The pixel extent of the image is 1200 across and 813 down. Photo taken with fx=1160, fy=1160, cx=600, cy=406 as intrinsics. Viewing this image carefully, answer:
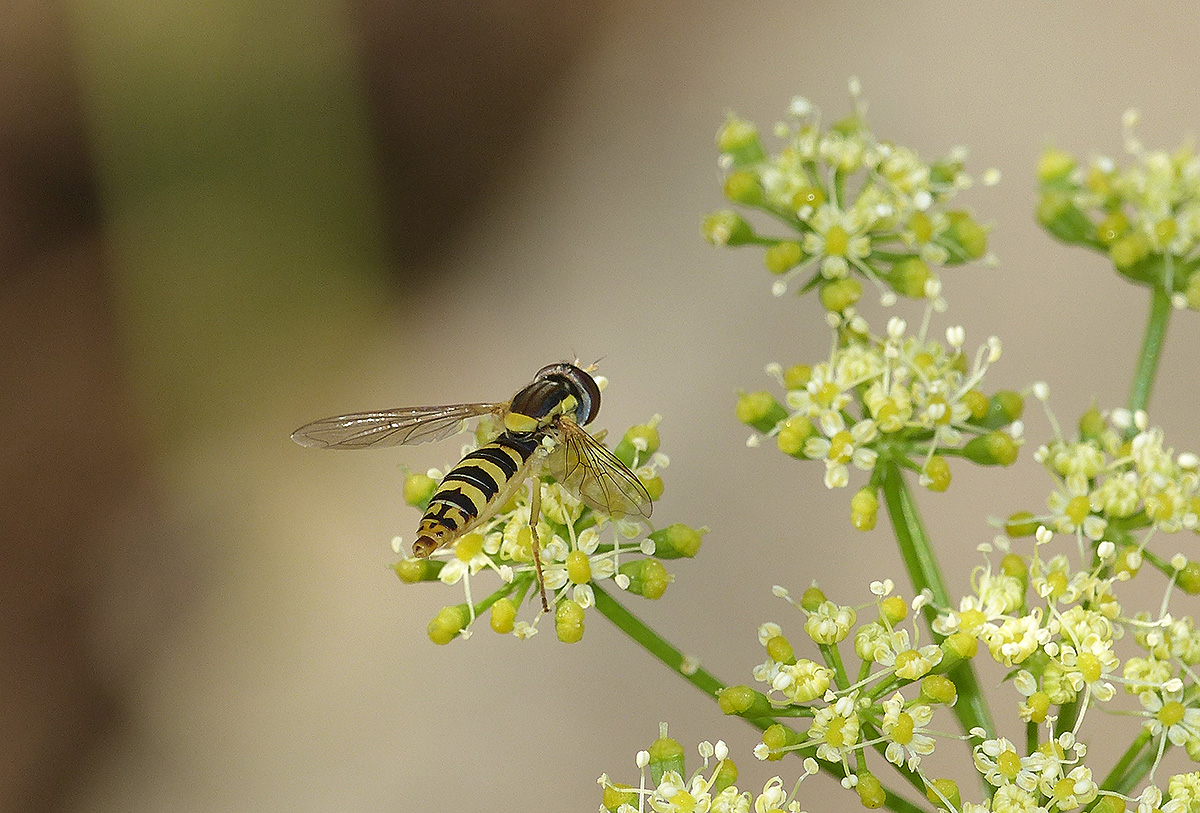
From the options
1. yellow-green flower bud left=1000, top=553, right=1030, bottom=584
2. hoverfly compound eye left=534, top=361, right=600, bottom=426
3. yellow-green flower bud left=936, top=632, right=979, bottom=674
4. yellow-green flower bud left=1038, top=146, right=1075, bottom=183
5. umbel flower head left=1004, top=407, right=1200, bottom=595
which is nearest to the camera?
yellow-green flower bud left=936, top=632, right=979, bottom=674

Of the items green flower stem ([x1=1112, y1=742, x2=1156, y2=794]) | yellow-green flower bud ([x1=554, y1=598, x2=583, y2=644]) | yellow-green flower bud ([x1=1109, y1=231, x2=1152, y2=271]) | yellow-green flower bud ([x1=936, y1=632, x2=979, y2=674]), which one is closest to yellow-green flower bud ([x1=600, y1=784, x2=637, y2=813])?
yellow-green flower bud ([x1=554, y1=598, x2=583, y2=644])

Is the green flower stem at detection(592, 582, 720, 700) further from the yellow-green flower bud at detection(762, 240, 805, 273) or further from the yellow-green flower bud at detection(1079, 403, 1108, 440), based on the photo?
the yellow-green flower bud at detection(1079, 403, 1108, 440)

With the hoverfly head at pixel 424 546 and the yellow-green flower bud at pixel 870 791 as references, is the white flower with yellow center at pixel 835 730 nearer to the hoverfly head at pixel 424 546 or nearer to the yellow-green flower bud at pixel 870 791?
the yellow-green flower bud at pixel 870 791

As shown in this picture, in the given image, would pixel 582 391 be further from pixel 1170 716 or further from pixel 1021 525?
pixel 1170 716

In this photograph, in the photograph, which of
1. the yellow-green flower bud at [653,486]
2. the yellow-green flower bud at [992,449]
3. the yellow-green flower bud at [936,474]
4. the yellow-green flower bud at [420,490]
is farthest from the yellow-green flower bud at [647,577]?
the yellow-green flower bud at [992,449]

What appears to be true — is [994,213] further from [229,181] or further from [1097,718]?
[229,181]
